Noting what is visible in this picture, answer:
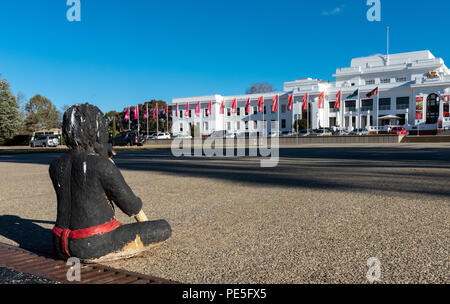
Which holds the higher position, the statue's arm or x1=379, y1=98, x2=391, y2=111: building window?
x1=379, y1=98, x2=391, y2=111: building window

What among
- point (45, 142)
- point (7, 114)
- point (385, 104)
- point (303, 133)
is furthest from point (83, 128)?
point (385, 104)

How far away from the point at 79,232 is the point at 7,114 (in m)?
47.9

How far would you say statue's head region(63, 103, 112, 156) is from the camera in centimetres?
268

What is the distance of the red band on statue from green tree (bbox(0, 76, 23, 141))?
155ft

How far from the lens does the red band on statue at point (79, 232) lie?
8.80 feet

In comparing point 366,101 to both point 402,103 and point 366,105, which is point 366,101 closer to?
point 366,105

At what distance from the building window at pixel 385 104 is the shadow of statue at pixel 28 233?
59054 millimetres

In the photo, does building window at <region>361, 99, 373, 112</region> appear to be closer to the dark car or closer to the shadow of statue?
the dark car

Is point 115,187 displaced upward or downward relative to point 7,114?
downward

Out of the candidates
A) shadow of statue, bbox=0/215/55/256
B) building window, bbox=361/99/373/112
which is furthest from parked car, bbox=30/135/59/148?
building window, bbox=361/99/373/112

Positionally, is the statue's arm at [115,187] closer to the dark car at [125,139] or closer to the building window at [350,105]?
the dark car at [125,139]

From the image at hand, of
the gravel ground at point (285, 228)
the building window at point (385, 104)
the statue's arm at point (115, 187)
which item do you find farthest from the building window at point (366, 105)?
the statue's arm at point (115, 187)

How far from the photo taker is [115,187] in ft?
8.76
